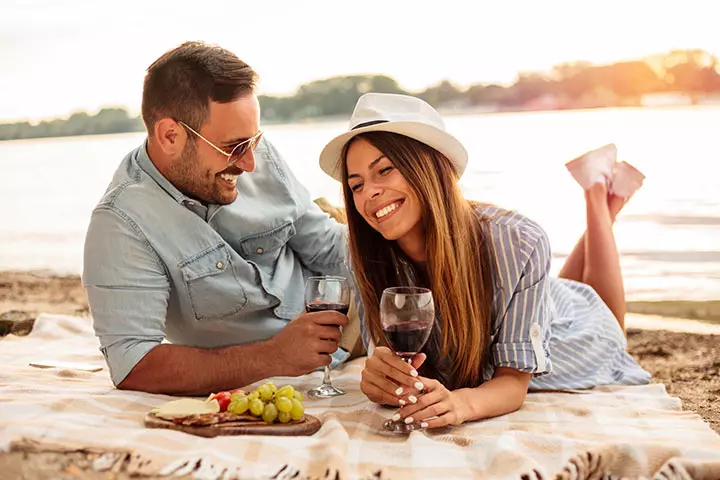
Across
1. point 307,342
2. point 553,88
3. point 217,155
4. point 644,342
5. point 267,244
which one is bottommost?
point 644,342

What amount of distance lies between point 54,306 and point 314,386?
287 centimetres

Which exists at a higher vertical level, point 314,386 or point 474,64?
point 474,64

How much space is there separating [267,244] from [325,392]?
0.73 meters

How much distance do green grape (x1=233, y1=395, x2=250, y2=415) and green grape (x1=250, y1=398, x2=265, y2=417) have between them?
18 mm

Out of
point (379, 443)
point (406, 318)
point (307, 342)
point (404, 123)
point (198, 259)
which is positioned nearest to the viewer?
point (406, 318)

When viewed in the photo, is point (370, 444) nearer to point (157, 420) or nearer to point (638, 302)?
point (157, 420)

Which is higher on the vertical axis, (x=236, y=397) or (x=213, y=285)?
(x=213, y=285)

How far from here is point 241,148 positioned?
3.32 metres

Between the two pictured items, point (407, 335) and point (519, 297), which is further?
point (519, 297)

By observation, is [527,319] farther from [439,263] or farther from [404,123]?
[404,123]

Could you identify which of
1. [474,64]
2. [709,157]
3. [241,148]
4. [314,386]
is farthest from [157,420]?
[709,157]

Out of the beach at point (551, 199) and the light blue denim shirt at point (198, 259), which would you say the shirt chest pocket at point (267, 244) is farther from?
the beach at point (551, 199)

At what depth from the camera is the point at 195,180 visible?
332cm

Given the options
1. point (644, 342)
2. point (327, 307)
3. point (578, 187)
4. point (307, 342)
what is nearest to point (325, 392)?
point (307, 342)
